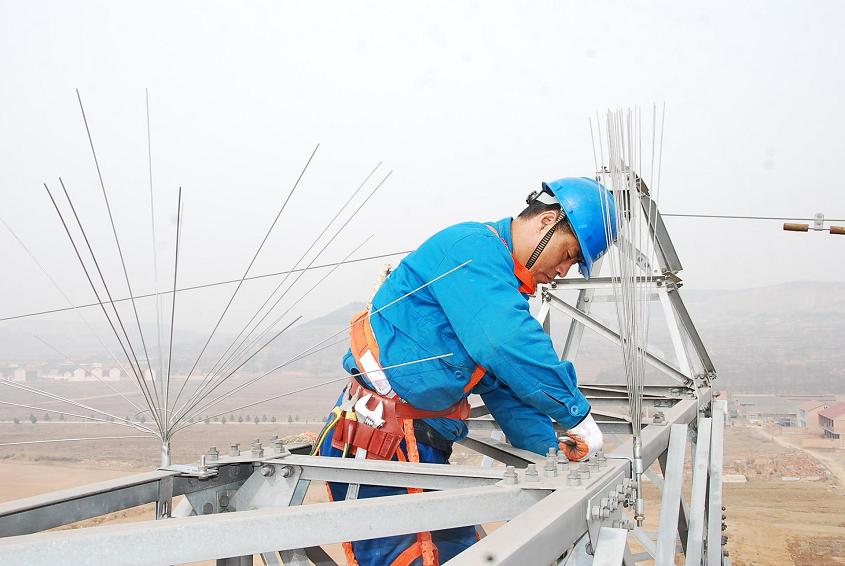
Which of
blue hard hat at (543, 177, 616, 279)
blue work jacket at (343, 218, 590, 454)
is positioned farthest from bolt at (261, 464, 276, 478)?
blue hard hat at (543, 177, 616, 279)

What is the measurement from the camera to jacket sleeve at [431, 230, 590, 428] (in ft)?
9.37

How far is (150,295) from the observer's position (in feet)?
9.70

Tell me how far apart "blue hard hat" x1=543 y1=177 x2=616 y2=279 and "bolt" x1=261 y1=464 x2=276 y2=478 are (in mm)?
1737

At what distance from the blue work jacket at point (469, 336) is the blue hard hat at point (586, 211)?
30cm

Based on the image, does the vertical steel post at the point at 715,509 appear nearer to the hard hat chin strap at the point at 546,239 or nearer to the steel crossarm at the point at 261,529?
the hard hat chin strap at the point at 546,239

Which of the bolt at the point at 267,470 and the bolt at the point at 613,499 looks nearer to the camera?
the bolt at the point at 613,499

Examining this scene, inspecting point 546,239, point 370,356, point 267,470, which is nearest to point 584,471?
point 370,356

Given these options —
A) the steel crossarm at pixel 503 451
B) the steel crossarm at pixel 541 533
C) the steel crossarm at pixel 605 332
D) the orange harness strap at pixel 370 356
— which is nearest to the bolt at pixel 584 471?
the steel crossarm at pixel 541 533

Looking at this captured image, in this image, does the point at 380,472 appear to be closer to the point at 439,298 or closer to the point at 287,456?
the point at 287,456

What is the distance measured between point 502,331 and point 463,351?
35 centimetres

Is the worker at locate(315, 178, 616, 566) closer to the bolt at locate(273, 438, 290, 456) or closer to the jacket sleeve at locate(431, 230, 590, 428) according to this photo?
the jacket sleeve at locate(431, 230, 590, 428)

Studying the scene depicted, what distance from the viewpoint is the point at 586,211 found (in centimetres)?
337

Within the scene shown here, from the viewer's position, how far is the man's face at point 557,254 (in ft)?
11.2

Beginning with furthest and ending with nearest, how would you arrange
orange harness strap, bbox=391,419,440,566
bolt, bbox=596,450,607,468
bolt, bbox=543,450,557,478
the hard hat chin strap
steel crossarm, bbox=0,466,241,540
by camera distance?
1. the hard hat chin strap
2. orange harness strap, bbox=391,419,440,566
3. bolt, bbox=596,450,607,468
4. bolt, bbox=543,450,557,478
5. steel crossarm, bbox=0,466,241,540
